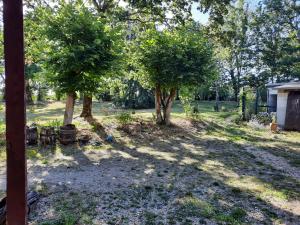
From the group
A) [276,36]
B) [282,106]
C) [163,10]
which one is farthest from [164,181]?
[276,36]

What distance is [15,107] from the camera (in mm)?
2160

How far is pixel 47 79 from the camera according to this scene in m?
9.37

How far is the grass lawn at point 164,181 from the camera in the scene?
4.41m

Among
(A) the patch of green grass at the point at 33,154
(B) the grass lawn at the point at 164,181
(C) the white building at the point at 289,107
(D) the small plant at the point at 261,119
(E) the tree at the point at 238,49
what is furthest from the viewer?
(E) the tree at the point at 238,49

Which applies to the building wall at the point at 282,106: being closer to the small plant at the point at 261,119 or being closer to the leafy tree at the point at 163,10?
the small plant at the point at 261,119

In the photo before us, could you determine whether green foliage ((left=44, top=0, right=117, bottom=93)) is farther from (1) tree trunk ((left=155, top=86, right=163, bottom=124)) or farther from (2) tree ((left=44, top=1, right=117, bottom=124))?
(1) tree trunk ((left=155, top=86, right=163, bottom=124))

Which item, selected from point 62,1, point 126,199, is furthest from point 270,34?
point 126,199

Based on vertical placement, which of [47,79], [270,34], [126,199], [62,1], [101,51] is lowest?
[126,199]

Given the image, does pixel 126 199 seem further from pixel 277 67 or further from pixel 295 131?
pixel 277 67

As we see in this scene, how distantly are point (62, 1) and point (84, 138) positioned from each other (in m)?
4.59

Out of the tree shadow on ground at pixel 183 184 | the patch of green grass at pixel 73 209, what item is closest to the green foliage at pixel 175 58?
the tree shadow on ground at pixel 183 184

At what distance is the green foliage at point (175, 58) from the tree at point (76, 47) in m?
3.02

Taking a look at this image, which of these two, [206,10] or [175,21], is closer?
[206,10]

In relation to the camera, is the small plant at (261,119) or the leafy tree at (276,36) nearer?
the small plant at (261,119)
